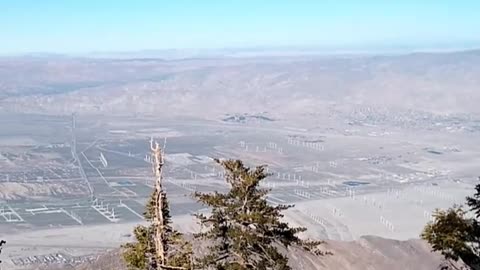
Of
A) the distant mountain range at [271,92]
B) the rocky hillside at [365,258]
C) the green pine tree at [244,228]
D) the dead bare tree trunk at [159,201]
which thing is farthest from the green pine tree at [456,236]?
the distant mountain range at [271,92]

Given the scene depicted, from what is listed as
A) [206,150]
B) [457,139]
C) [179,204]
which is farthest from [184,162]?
[457,139]

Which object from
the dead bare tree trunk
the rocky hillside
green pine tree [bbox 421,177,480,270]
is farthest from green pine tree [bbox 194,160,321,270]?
the rocky hillside

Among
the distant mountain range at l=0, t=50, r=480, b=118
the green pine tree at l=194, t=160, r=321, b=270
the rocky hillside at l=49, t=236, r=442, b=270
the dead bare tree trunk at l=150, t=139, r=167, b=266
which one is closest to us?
the dead bare tree trunk at l=150, t=139, r=167, b=266

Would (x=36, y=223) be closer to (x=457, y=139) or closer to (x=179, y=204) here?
(x=179, y=204)

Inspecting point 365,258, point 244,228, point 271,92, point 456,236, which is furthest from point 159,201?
point 271,92

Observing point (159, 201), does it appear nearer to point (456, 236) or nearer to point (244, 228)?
point (244, 228)

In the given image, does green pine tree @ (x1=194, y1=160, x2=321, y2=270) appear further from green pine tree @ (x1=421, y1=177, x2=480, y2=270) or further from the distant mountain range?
the distant mountain range

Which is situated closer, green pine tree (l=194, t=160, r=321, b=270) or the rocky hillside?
green pine tree (l=194, t=160, r=321, b=270)
